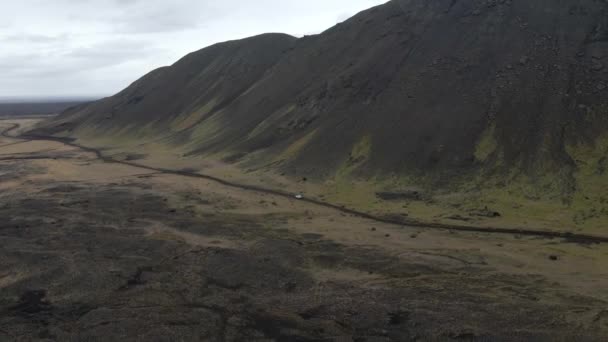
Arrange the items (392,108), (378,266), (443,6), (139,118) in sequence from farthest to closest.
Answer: (139,118) < (443,6) < (392,108) < (378,266)

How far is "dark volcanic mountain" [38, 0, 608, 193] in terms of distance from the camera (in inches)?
1187

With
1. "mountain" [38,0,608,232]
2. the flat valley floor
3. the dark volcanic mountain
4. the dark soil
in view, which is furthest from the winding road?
the dark soil

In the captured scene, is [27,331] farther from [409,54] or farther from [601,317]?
[409,54]

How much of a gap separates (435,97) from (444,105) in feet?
4.34

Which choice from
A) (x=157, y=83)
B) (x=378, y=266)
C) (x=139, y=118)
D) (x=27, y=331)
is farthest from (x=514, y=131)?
(x=157, y=83)

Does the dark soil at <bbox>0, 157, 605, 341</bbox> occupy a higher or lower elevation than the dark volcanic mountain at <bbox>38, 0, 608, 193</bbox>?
lower

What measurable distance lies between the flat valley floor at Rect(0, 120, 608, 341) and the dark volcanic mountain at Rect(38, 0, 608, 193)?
356 inches

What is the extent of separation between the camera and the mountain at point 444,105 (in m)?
28.5

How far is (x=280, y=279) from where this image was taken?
1722 centimetres

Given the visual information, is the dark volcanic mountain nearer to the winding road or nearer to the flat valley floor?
the winding road

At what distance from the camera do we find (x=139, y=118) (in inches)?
2830

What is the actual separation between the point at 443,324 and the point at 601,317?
13.4 ft

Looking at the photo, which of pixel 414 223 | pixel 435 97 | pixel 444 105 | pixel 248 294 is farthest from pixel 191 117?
pixel 248 294

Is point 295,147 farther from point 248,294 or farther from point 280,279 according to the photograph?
point 248,294
